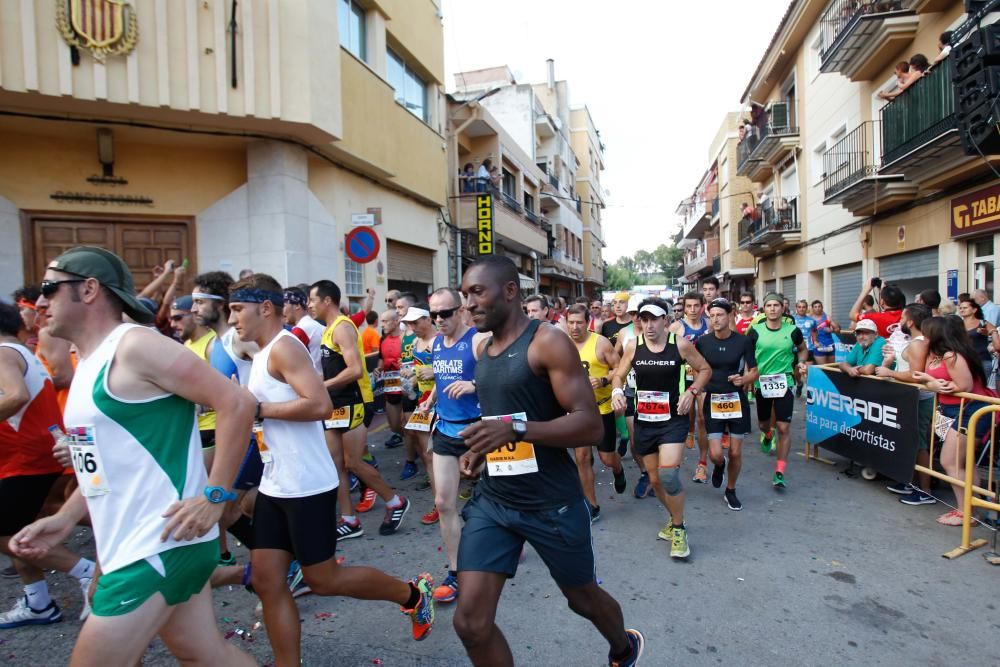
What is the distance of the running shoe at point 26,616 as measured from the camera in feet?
11.6

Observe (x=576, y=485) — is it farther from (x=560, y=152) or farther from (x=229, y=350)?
(x=560, y=152)

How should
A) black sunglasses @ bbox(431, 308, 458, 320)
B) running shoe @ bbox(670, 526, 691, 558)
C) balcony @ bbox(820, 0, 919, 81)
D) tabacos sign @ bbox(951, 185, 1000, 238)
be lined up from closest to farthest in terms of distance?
black sunglasses @ bbox(431, 308, 458, 320) → running shoe @ bbox(670, 526, 691, 558) → tabacos sign @ bbox(951, 185, 1000, 238) → balcony @ bbox(820, 0, 919, 81)

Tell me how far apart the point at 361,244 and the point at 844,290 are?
15092mm

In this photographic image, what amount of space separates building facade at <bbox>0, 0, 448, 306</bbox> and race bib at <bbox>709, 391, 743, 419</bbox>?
295 inches

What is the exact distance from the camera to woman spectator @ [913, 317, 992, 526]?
5051 millimetres

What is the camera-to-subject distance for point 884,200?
13.5 metres

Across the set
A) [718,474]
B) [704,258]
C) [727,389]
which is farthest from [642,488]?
[704,258]

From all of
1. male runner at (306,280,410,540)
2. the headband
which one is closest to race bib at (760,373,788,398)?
male runner at (306,280,410,540)

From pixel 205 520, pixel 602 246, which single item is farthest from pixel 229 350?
pixel 602 246

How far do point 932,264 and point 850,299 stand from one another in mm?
4611

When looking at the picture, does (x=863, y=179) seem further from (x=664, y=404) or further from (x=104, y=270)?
(x=104, y=270)

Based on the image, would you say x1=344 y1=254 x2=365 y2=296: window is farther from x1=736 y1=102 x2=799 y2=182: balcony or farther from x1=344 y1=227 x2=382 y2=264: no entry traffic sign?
x1=736 y1=102 x2=799 y2=182: balcony

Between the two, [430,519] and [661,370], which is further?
[430,519]

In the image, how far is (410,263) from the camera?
51.6ft
